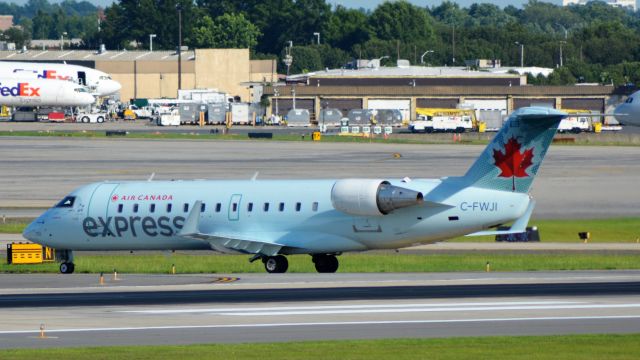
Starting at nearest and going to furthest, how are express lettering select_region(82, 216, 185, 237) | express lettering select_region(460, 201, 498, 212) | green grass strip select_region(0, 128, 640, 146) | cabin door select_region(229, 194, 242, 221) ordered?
express lettering select_region(460, 201, 498, 212) < cabin door select_region(229, 194, 242, 221) < express lettering select_region(82, 216, 185, 237) < green grass strip select_region(0, 128, 640, 146)

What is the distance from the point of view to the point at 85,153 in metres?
116

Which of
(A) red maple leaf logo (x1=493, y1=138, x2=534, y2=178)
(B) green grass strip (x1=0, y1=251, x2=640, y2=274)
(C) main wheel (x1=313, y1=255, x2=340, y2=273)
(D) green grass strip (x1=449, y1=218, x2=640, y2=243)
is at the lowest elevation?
(D) green grass strip (x1=449, y1=218, x2=640, y2=243)

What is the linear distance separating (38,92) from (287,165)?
72.1 meters

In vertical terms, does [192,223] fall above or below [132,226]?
above

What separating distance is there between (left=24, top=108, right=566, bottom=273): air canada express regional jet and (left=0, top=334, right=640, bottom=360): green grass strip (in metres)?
14.3

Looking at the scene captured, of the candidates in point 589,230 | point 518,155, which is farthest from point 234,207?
point 589,230

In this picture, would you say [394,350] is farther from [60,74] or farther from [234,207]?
[60,74]

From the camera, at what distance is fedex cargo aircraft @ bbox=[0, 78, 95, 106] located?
168 m

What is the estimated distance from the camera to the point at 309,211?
47.8 metres

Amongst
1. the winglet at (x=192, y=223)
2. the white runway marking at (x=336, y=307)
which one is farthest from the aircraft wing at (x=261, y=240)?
the white runway marking at (x=336, y=307)

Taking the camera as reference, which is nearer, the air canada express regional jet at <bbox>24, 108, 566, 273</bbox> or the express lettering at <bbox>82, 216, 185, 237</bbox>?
the air canada express regional jet at <bbox>24, 108, 566, 273</bbox>

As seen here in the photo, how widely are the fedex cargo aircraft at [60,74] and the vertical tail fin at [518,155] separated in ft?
429

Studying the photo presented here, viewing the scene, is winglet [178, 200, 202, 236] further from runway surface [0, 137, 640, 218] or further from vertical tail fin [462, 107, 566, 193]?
runway surface [0, 137, 640, 218]

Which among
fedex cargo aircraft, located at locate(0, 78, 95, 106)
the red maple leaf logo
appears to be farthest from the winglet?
fedex cargo aircraft, located at locate(0, 78, 95, 106)
